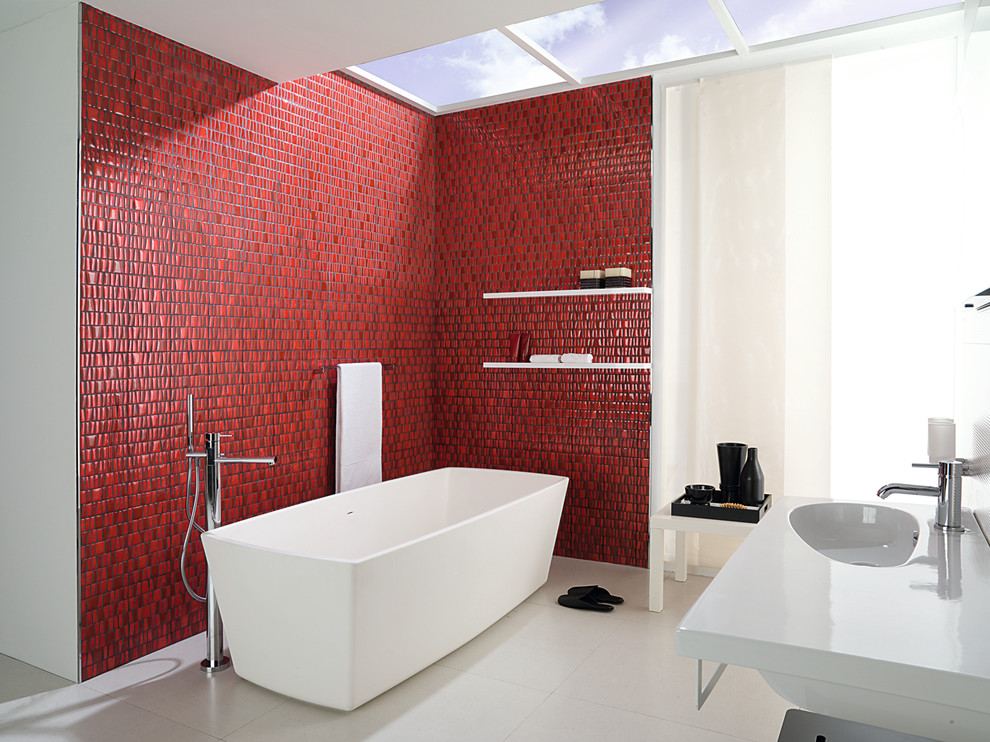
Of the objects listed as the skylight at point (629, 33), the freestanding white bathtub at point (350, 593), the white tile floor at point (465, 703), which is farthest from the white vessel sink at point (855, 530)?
the skylight at point (629, 33)

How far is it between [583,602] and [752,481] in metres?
1.09

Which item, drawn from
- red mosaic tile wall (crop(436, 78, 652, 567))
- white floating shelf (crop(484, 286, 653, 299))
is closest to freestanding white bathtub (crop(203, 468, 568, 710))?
red mosaic tile wall (crop(436, 78, 652, 567))

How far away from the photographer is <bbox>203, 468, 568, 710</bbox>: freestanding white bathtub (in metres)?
2.63

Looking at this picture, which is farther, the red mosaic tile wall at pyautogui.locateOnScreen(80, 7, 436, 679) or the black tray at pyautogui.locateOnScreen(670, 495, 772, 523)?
the black tray at pyautogui.locateOnScreen(670, 495, 772, 523)

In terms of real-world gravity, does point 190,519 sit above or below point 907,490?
below

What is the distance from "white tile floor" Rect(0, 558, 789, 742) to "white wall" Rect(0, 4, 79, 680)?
296 millimetres

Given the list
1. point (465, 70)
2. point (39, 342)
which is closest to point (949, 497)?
point (39, 342)

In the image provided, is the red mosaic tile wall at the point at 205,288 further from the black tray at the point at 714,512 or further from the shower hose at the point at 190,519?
the black tray at the point at 714,512

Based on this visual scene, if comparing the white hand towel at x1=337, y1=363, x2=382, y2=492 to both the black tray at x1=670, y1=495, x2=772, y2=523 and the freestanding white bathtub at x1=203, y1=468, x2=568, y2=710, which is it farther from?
the black tray at x1=670, y1=495, x2=772, y2=523

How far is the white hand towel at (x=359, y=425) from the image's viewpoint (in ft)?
13.8

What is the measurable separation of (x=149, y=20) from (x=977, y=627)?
3561 mm

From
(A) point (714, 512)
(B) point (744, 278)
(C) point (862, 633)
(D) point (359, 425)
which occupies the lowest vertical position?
(A) point (714, 512)

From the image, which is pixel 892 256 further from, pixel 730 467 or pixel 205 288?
pixel 205 288

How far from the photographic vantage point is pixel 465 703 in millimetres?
2836
